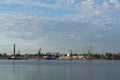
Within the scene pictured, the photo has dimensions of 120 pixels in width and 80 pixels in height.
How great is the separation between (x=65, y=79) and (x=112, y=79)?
28.1ft

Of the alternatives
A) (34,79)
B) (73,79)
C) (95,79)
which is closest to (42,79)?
(34,79)

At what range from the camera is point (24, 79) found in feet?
183

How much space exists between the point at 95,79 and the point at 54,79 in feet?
25.7

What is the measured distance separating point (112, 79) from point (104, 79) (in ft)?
4.76

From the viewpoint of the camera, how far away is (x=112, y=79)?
57.1 metres

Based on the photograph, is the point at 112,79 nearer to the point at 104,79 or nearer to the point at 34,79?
the point at 104,79

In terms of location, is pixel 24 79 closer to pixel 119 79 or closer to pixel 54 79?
pixel 54 79

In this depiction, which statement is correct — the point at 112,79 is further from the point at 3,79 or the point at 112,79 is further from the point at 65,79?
the point at 3,79

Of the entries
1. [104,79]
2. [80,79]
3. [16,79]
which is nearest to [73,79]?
[80,79]

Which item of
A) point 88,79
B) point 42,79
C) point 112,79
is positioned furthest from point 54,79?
point 112,79

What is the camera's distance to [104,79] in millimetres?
57094

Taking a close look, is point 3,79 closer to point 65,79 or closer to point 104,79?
point 65,79

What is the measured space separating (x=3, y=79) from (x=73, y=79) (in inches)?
497

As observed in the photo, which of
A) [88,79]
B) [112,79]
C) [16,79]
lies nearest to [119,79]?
[112,79]
